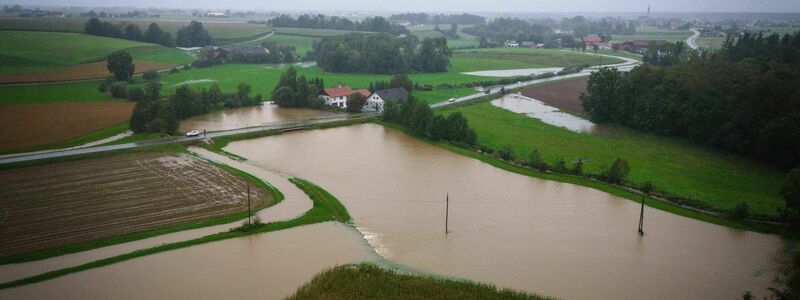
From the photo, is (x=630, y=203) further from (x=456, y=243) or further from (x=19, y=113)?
(x=19, y=113)

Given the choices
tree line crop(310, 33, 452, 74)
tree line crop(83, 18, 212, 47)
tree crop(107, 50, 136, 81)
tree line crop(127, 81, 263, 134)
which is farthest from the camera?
tree line crop(83, 18, 212, 47)

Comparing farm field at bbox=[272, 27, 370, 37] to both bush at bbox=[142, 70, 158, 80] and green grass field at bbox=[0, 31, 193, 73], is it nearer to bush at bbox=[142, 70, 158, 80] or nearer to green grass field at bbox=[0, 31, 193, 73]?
green grass field at bbox=[0, 31, 193, 73]

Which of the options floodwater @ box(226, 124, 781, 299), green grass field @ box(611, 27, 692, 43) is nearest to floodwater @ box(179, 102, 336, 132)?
floodwater @ box(226, 124, 781, 299)

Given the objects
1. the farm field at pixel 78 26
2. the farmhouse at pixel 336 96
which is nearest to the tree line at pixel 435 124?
the farmhouse at pixel 336 96

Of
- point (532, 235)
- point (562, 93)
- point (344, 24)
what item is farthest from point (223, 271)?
point (344, 24)

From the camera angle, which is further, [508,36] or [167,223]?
[508,36]

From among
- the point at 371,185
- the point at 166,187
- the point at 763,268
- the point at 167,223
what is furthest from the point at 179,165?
the point at 763,268

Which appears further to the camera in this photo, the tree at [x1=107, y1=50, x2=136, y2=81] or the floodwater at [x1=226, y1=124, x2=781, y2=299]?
the tree at [x1=107, y1=50, x2=136, y2=81]

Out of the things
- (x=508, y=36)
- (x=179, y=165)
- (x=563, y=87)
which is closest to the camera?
(x=179, y=165)
